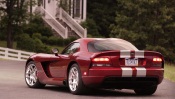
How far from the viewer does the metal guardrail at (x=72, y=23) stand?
158ft

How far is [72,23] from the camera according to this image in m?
49.2

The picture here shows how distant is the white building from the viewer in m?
47.3

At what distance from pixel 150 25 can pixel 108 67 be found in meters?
31.1

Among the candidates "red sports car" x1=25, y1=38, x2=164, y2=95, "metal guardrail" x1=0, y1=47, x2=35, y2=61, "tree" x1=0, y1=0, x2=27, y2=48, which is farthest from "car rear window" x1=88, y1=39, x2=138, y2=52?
"tree" x1=0, y1=0, x2=27, y2=48

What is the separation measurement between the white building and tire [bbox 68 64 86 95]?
33.2 metres

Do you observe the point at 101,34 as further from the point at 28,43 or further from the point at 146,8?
the point at 28,43

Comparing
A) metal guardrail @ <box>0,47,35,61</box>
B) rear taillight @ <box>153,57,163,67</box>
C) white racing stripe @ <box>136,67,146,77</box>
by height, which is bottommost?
metal guardrail @ <box>0,47,35,61</box>

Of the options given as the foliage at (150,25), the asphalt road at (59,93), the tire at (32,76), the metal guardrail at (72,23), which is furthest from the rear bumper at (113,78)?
the metal guardrail at (72,23)

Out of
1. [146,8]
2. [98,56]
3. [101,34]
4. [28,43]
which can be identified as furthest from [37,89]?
[101,34]

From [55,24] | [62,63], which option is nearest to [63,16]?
[55,24]

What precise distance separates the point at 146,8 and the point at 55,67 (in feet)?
101

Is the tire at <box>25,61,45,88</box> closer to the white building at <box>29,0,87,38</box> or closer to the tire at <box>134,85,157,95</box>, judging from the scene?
the tire at <box>134,85,157,95</box>

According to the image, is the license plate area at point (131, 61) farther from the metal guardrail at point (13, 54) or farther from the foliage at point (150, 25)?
the foliage at point (150, 25)

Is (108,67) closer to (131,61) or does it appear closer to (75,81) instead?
(131,61)
